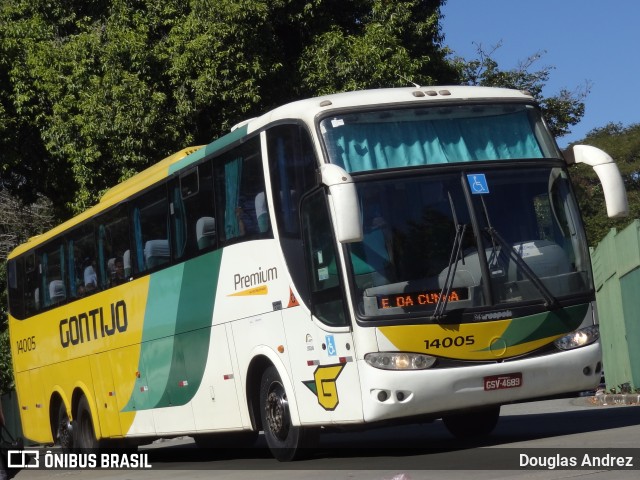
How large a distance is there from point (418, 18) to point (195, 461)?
12.7m

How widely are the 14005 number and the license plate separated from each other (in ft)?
1.22

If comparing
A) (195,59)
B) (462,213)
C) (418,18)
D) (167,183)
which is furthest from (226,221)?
(418,18)

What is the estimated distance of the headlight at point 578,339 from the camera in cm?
1055

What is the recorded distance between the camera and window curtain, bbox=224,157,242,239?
1221 centimetres

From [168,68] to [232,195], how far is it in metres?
10.7

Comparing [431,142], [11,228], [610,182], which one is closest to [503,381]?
[610,182]

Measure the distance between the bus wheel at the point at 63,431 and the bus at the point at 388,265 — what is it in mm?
5024

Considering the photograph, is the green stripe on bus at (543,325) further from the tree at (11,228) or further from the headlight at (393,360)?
the tree at (11,228)

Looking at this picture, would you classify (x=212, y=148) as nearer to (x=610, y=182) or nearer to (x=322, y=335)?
(x=322, y=335)

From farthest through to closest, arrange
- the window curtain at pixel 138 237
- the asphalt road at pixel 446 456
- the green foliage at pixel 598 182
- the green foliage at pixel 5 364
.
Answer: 1. the green foliage at pixel 598 182
2. the green foliage at pixel 5 364
3. the window curtain at pixel 138 237
4. the asphalt road at pixel 446 456

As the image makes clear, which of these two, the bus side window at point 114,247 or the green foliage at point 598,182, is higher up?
the green foliage at point 598,182

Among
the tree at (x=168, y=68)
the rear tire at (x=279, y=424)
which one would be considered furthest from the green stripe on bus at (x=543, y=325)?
the tree at (x=168, y=68)

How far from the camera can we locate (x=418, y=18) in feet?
81.7

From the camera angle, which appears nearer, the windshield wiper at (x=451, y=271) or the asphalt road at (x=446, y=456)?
the asphalt road at (x=446, y=456)
